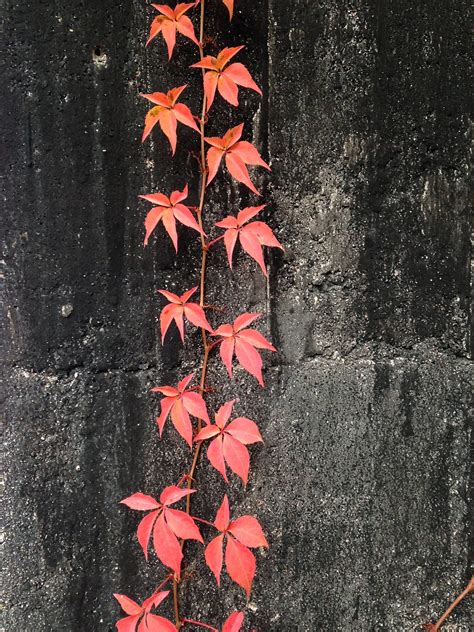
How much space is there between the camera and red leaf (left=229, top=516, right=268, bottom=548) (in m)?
1.34

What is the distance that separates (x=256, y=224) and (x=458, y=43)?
2.43 feet

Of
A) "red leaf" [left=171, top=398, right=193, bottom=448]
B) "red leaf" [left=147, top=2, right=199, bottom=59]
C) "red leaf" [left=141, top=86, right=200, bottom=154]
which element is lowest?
"red leaf" [left=171, top=398, right=193, bottom=448]

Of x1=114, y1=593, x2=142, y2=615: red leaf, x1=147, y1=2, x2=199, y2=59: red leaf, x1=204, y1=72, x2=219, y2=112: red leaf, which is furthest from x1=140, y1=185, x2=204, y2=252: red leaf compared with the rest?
x1=114, y1=593, x2=142, y2=615: red leaf

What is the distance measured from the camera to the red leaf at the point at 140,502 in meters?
1.34

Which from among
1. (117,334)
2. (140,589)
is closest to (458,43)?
(117,334)

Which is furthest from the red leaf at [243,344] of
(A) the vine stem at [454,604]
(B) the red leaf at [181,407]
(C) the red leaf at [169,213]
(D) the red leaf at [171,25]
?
(A) the vine stem at [454,604]

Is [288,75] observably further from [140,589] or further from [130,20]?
[140,589]

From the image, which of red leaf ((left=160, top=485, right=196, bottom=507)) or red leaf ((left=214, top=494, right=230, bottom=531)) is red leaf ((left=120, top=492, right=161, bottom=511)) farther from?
red leaf ((left=214, top=494, right=230, bottom=531))

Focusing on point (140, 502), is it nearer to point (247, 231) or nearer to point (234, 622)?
point (234, 622)

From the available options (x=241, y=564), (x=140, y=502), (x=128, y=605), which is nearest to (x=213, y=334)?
(x=140, y=502)

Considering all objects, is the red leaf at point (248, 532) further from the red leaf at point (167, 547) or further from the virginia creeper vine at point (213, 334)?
the red leaf at point (167, 547)

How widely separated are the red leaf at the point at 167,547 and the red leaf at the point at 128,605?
154 millimetres

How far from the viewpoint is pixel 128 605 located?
4.49 ft

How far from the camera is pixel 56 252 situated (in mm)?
1362
